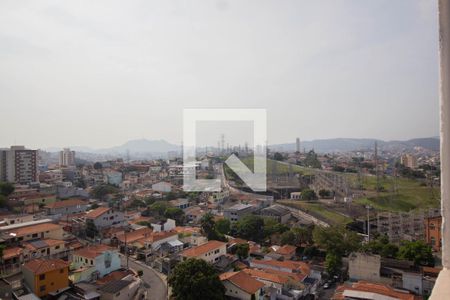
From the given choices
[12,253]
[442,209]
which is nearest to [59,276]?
[12,253]

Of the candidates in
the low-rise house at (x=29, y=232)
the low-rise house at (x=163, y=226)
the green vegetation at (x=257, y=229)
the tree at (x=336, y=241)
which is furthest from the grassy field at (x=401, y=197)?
the low-rise house at (x=29, y=232)

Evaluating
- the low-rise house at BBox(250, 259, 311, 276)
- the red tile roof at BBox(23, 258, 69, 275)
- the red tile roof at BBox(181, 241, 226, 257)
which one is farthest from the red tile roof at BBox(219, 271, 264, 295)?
the red tile roof at BBox(23, 258, 69, 275)

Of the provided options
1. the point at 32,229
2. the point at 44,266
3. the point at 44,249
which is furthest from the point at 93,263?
the point at 32,229

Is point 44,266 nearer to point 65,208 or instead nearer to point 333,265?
point 333,265

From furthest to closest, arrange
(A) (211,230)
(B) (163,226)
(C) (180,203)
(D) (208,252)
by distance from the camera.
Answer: (C) (180,203)
(B) (163,226)
(A) (211,230)
(D) (208,252)

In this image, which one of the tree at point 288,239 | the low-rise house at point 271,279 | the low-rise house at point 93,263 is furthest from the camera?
the tree at point 288,239

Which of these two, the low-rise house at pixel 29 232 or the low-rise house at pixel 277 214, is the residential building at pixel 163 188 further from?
the low-rise house at pixel 29 232

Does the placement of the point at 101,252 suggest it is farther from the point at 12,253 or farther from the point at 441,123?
the point at 441,123

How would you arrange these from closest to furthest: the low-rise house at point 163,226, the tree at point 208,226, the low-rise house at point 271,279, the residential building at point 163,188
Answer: the low-rise house at point 271,279 → the tree at point 208,226 → the low-rise house at point 163,226 → the residential building at point 163,188
